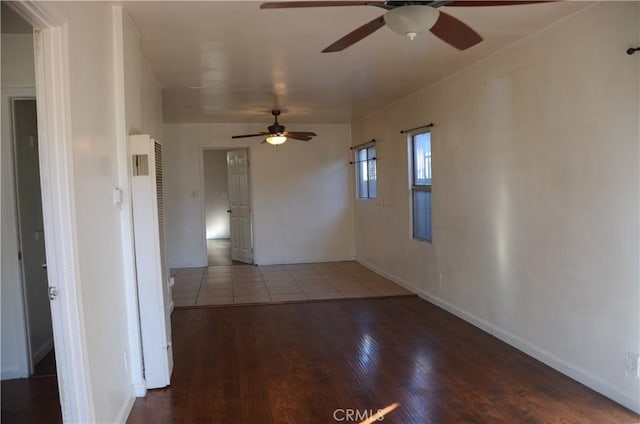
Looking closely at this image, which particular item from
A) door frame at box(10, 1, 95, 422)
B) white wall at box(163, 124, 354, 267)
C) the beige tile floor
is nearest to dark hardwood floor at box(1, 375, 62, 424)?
door frame at box(10, 1, 95, 422)

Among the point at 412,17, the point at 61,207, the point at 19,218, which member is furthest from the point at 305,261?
the point at 412,17

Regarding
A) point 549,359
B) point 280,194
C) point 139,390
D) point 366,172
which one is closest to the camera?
point 139,390

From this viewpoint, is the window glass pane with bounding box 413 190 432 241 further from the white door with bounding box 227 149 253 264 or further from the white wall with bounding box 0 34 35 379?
the white wall with bounding box 0 34 35 379

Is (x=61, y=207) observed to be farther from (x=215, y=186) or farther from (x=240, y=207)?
(x=215, y=186)

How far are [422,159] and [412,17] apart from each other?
3.75 meters

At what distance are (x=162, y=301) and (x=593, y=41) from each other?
3.17 m

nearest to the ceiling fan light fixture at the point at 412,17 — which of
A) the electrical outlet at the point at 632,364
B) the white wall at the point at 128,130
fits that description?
the white wall at the point at 128,130

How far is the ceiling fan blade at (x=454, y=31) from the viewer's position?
2098 mm

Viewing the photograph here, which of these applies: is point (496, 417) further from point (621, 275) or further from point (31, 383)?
point (31, 383)

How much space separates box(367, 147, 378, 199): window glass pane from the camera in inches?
282

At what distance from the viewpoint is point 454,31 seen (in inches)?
86.7

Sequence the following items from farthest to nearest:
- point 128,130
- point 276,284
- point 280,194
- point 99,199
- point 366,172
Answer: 1. point 280,194
2. point 366,172
3. point 276,284
4. point 128,130
5. point 99,199

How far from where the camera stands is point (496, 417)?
2.71m

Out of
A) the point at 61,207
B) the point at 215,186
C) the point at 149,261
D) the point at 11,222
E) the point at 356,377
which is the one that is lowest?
the point at 356,377
